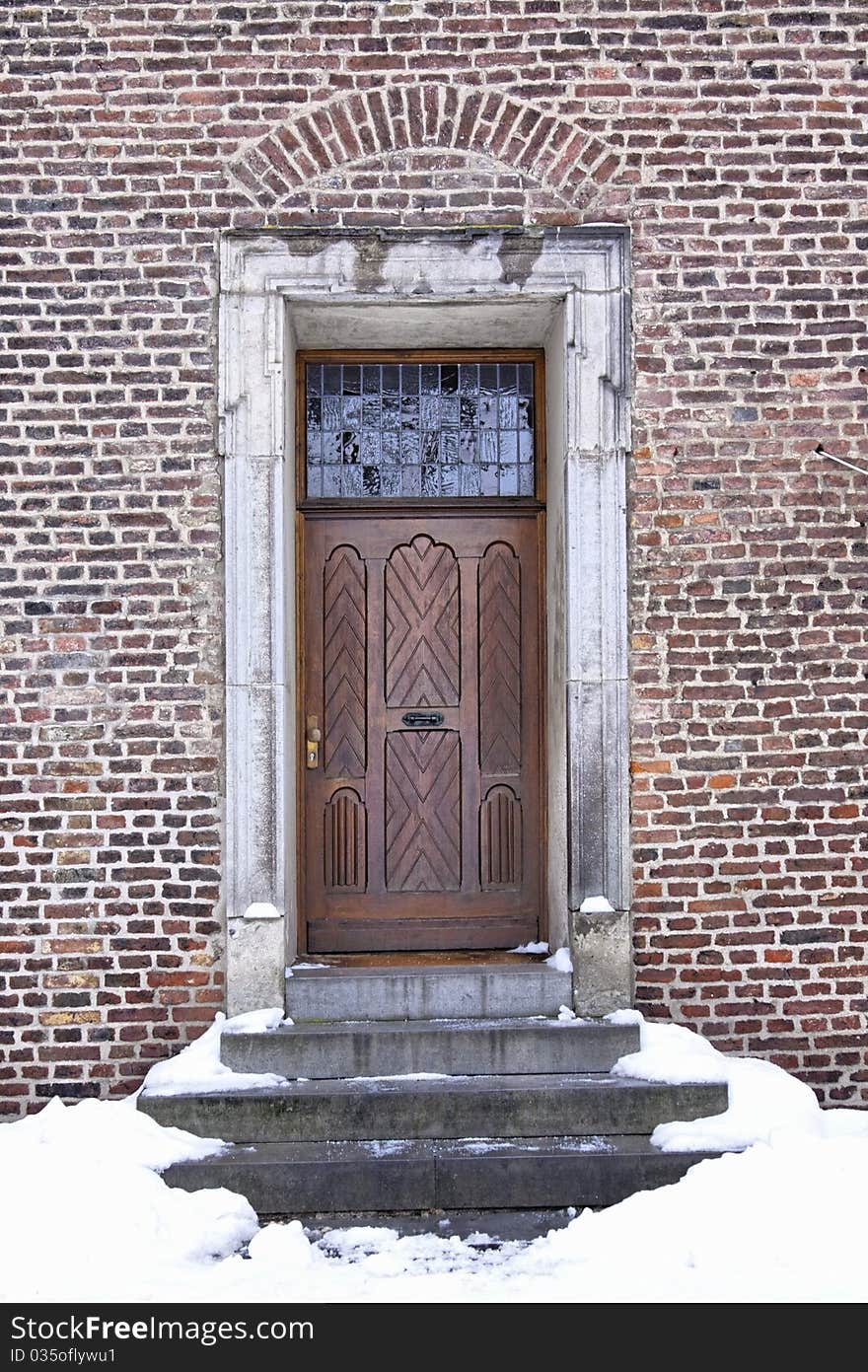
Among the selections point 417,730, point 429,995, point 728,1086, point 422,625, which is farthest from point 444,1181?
point 422,625

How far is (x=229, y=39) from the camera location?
5.06m

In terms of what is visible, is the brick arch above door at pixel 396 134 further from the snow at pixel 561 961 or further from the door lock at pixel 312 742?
the snow at pixel 561 961

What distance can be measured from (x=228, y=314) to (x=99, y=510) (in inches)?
40.9

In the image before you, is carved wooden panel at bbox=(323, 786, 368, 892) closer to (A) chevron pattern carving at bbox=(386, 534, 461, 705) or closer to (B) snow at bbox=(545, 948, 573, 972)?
(A) chevron pattern carving at bbox=(386, 534, 461, 705)

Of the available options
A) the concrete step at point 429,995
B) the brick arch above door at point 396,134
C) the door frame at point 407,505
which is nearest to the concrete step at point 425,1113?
the concrete step at point 429,995

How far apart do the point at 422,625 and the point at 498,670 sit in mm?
432

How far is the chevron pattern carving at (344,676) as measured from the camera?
5.59m

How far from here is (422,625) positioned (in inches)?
221

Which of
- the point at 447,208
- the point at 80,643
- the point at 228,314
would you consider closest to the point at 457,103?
the point at 447,208

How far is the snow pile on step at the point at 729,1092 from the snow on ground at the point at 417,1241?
0.02 metres

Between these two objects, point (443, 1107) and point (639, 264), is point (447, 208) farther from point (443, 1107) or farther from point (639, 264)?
point (443, 1107)

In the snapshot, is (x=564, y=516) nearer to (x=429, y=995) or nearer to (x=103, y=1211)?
(x=429, y=995)

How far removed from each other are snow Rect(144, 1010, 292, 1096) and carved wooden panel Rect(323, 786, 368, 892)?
839 millimetres

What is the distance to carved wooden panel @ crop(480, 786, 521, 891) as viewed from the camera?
5.59 metres
